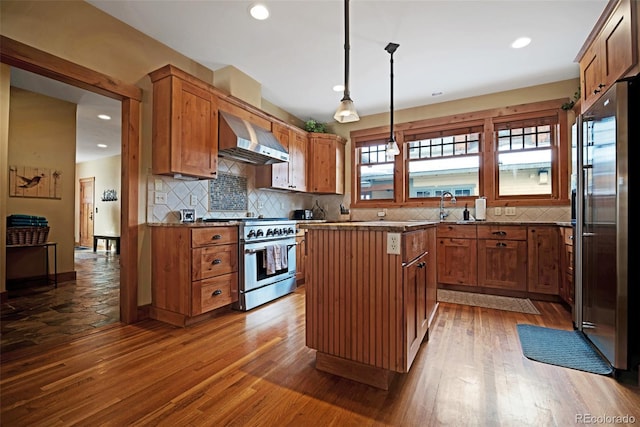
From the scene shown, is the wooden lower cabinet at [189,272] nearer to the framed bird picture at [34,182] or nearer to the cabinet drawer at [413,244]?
the cabinet drawer at [413,244]

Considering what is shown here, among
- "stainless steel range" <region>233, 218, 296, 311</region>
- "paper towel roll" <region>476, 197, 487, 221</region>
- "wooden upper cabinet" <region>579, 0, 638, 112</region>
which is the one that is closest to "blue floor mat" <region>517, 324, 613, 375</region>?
"paper towel roll" <region>476, 197, 487, 221</region>

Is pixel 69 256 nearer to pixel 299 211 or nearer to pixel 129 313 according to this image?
pixel 129 313

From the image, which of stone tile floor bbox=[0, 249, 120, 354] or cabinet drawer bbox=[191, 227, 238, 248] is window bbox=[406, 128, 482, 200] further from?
stone tile floor bbox=[0, 249, 120, 354]

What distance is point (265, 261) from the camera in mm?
3254

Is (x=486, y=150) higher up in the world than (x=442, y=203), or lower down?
higher up

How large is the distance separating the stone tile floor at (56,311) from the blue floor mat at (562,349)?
11.7ft

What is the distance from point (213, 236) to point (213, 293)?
0.54m

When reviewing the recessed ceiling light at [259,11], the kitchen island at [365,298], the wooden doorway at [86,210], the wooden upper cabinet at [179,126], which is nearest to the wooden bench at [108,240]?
the wooden doorway at [86,210]

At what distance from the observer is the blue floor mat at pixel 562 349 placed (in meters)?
1.91

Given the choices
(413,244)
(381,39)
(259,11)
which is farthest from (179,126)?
(413,244)

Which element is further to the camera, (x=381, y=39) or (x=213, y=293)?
(x=381, y=39)

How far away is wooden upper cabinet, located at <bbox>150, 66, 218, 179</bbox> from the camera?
8.98 ft

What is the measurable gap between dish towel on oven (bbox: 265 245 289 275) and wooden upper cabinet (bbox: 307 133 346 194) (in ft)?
5.27

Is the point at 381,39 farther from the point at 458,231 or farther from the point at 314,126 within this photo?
the point at 458,231
